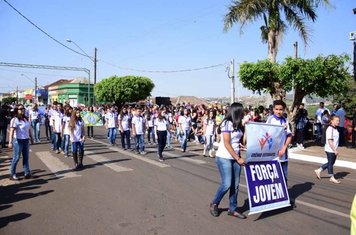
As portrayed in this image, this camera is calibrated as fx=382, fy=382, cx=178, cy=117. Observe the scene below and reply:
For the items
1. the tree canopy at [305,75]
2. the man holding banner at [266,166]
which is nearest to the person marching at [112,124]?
the tree canopy at [305,75]

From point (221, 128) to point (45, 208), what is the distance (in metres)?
3.30

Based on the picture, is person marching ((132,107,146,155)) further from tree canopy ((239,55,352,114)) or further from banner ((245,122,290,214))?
banner ((245,122,290,214))

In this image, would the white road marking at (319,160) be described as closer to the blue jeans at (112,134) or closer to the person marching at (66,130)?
the blue jeans at (112,134)

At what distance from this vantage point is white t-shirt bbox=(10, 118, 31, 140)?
913 centimetres

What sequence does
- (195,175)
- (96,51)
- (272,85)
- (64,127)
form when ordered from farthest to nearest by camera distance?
(96,51) < (272,85) < (64,127) < (195,175)

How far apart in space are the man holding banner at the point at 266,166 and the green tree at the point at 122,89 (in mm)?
47229

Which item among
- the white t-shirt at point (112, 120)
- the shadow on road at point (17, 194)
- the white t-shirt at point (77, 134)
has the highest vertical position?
the white t-shirt at point (112, 120)

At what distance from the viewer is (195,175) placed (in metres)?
9.71

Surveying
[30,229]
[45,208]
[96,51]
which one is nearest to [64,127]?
[45,208]

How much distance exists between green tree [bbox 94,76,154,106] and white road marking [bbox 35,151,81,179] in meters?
39.1

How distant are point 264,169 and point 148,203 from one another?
2137mm

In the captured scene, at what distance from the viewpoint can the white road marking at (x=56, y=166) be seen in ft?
31.9

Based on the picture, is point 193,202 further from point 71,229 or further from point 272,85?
point 272,85

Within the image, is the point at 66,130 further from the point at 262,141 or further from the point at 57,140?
the point at 262,141
